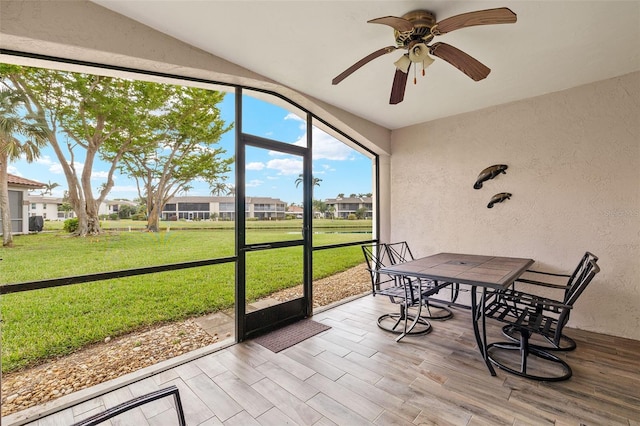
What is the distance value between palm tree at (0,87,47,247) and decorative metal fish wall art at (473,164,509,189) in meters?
4.67

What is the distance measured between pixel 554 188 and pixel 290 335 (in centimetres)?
346

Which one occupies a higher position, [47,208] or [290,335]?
[47,208]

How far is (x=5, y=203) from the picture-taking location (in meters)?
1.95

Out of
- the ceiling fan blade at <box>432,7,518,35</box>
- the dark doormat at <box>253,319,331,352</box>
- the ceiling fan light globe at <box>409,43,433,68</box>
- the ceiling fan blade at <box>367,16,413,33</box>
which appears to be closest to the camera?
the ceiling fan blade at <box>432,7,518,35</box>

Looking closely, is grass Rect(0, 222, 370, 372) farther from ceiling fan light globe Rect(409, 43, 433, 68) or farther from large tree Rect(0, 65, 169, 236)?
ceiling fan light globe Rect(409, 43, 433, 68)

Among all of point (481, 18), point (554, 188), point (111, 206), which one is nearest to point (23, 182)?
point (111, 206)

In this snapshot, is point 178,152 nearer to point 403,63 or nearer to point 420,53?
point 403,63

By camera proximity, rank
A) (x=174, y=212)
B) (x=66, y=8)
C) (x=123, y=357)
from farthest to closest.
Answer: (x=174, y=212), (x=123, y=357), (x=66, y=8)

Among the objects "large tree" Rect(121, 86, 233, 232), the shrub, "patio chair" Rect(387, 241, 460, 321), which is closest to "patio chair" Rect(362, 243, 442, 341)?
"patio chair" Rect(387, 241, 460, 321)

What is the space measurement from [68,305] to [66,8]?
2.90 m

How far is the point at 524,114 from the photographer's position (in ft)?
11.3

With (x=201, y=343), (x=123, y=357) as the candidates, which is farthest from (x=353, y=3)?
(x=123, y=357)

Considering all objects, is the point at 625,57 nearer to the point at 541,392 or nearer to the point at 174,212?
the point at 541,392

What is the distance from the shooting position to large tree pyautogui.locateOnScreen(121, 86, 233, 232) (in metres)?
3.20
